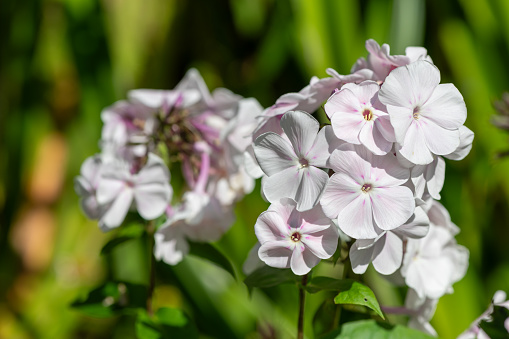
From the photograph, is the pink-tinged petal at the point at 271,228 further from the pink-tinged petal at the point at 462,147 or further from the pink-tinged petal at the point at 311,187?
the pink-tinged petal at the point at 462,147

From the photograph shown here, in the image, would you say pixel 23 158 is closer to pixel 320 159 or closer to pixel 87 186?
pixel 87 186

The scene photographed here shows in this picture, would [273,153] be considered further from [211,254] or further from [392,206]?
[211,254]

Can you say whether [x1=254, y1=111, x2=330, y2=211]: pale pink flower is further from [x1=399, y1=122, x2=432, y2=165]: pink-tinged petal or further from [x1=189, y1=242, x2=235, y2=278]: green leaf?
[x1=189, y1=242, x2=235, y2=278]: green leaf

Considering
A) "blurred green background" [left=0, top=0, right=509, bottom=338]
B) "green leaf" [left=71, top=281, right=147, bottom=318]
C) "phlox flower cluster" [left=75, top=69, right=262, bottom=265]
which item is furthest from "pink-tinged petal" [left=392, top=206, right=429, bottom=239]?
"blurred green background" [left=0, top=0, right=509, bottom=338]

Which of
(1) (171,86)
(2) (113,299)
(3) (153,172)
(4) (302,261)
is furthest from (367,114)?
(1) (171,86)

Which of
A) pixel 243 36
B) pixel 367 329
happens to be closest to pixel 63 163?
pixel 243 36
